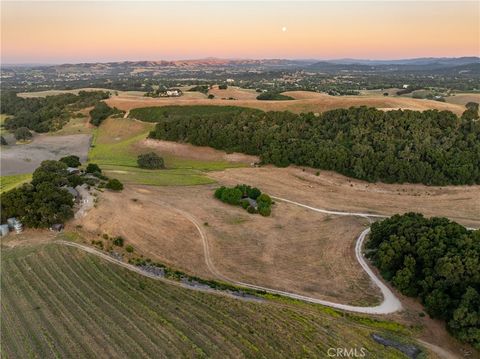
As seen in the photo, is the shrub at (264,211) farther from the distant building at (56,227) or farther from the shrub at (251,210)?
the distant building at (56,227)

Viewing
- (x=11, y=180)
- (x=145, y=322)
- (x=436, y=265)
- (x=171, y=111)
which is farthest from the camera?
(x=171, y=111)

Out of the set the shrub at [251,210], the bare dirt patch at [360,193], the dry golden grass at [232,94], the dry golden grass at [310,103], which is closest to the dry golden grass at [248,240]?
the shrub at [251,210]

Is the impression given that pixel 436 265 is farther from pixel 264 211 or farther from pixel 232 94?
pixel 232 94

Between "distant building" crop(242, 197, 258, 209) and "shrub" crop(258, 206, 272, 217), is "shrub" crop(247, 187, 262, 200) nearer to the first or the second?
"distant building" crop(242, 197, 258, 209)

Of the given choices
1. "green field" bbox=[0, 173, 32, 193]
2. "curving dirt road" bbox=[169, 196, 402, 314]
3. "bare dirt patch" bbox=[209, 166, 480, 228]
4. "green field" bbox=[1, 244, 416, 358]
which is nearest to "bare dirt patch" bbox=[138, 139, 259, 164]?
"bare dirt patch" bbox=[209, 166, 480, 228]

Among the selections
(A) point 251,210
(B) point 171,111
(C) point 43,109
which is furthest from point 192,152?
(C) point 43,109

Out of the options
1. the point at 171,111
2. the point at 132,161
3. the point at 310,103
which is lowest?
the point at 132,161
